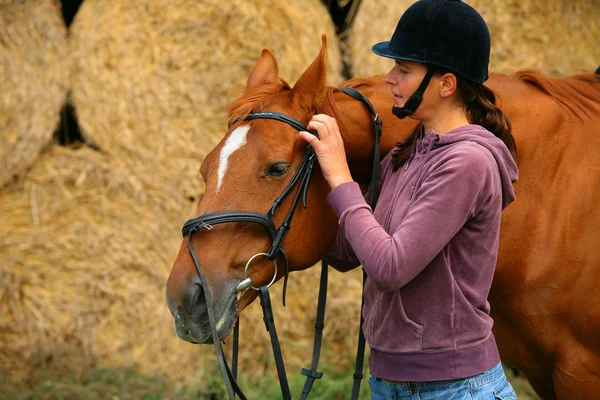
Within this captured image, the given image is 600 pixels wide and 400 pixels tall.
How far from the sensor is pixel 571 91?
2643mm

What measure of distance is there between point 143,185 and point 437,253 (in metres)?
2.70

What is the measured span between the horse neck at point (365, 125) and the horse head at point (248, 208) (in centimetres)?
10

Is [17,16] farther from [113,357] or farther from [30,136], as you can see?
[113,357]

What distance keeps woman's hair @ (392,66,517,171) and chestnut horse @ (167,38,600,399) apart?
19 centimetres

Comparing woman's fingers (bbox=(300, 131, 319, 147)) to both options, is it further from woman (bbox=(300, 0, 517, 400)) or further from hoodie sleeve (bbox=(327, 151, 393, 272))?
hoodie sleeve (bbox=(327, 151, 393, 272))

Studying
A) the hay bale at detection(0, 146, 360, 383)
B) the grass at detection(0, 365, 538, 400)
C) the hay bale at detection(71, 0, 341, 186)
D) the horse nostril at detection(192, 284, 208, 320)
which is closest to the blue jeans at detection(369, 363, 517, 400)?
the horse nostril at detection(192, 284, 208, 320)

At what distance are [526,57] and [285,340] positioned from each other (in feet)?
7.49

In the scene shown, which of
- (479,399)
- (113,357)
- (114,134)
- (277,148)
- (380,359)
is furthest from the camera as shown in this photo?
(114,134)

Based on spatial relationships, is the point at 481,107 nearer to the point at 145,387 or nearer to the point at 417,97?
the point at 417,97

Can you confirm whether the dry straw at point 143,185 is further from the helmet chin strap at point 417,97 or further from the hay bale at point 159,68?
the helmet chin strap at point 417,97

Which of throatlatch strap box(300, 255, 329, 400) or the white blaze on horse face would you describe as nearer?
the white blaze on horse face

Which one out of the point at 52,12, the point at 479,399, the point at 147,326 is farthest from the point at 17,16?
the point at 479,399

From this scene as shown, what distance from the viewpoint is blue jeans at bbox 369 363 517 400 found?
1783mm

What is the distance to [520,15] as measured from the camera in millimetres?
4328
